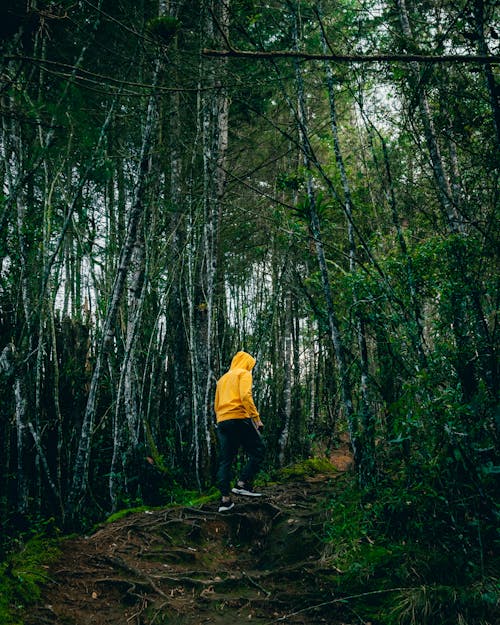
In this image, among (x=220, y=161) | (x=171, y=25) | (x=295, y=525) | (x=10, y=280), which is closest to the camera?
(x=171, y=25)

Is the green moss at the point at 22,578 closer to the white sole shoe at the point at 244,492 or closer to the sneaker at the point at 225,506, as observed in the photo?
the sneaker at the point at 225,506

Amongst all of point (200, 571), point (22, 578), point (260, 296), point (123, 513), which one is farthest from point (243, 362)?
point (260, 296)

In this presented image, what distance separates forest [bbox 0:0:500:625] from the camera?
2.60 metres

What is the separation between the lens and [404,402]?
8.89 ft

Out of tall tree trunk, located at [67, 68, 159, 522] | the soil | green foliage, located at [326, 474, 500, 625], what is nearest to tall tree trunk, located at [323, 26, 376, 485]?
green foliage, located at [326, 474, 500, 625]

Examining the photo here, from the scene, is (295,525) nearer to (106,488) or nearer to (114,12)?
(106,488)

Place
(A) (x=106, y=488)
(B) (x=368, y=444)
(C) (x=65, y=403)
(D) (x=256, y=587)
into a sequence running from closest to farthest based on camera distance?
(D) (x=256, y=587), (B) (x=368, y=444), (C) (x=65, y=403), (A) (x=106, y=488)

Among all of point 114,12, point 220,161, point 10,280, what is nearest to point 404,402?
point 10,280

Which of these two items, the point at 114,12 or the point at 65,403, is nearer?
the point at 65,403

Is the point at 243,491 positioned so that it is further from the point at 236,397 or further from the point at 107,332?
the point at 107,332

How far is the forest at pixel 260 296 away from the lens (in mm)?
2598

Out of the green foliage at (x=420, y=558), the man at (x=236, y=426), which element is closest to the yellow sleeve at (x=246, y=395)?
the man at (x=236, y=426)

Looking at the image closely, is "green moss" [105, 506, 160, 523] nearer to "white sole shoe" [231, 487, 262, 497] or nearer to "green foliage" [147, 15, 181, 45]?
"white sole shoe" [231, 487, 262, 497]

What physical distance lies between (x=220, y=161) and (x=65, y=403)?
3.81 m
